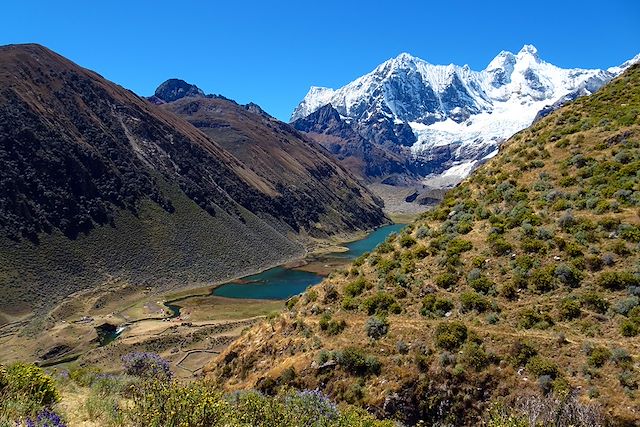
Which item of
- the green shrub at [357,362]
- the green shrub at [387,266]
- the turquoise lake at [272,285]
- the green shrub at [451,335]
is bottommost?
the turquoise lake at [272,285]

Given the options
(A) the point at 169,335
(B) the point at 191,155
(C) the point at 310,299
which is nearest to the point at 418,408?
(C) the point at 310,299

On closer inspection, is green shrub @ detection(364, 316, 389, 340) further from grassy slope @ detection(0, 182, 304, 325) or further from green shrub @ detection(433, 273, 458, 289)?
grassy slope @ detection(0, 182, 304, 325)

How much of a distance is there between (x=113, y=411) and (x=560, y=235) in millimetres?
26806

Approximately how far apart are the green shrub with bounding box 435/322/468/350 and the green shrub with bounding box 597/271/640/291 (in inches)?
306

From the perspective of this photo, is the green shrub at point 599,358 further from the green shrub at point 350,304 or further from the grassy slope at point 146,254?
the grassy slope at point 146,254

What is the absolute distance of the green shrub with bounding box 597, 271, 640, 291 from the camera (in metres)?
23.6

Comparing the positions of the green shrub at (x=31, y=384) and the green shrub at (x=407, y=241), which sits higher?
the green shrub at (x=407, y=241)

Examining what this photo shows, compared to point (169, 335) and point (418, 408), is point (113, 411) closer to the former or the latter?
point (418, 408)

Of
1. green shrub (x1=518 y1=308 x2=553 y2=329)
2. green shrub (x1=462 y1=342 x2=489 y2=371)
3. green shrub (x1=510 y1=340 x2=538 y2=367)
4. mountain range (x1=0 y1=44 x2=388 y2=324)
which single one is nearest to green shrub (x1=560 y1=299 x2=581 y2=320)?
green shrub (x1=518 y1=308 x2=553 y2=329)

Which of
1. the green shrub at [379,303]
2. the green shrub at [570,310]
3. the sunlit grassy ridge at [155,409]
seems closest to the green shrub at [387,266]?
the green shrub at [379,303]

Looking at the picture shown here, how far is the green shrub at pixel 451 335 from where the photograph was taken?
77.1 ft

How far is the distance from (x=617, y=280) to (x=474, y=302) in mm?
7266

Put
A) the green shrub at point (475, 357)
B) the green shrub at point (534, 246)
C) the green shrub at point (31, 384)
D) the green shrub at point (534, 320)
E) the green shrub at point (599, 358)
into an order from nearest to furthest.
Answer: the green shrub at point (31, 384) → the green shrub at point (599, 358) → the green shrub at point (475, 357) → the green shrub at point (534, 320) → the green shrub at point (534, 246)

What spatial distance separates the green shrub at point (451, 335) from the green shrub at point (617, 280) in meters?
7.77
